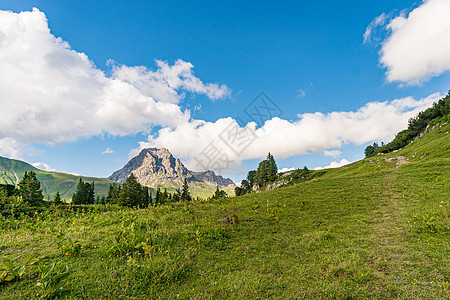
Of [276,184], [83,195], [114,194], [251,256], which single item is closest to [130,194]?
[114,194]

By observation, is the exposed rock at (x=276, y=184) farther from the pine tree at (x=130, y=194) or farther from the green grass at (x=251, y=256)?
the green grass at (x=251, y=256)

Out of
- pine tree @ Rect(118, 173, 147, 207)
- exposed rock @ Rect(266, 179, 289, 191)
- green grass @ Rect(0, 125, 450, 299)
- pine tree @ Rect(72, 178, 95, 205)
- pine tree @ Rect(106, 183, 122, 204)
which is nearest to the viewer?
green grass @ Rect(0, 125, 450, 299)

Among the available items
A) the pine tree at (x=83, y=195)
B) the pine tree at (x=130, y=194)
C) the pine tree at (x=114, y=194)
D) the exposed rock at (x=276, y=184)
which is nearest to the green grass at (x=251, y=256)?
the pine tree at (x=130, y=194)

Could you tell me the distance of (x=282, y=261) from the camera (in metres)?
7.78

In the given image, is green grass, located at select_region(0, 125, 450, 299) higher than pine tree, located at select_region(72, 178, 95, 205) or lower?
lower

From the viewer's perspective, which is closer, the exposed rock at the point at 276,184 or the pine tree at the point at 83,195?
the pine tree at the point at 83,195

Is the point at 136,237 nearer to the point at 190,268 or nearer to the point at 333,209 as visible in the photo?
the point at 190,268

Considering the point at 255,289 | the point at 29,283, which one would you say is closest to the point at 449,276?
the point at 255,289

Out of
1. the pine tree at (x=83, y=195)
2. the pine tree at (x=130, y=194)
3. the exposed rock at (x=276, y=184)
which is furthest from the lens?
the exposed rock at (x=276, y=184)

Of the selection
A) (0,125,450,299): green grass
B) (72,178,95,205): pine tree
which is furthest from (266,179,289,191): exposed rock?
(72,178,95,205): pine tree

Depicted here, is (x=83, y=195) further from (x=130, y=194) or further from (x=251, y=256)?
(x=251, y=256)

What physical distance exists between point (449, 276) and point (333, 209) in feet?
31.8

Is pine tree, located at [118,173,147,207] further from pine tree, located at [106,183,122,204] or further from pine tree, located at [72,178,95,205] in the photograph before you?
pine tree, located at [72,178,95,205]

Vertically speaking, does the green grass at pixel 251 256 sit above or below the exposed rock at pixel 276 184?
below
